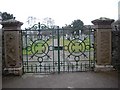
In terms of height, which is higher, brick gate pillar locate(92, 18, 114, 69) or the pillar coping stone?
the pillar coping stone

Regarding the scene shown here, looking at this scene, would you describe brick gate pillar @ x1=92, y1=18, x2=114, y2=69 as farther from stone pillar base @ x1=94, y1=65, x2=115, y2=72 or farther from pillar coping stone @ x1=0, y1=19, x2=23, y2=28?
pillar coping stone @ x1=0, y1=19, x2=23, y2=28

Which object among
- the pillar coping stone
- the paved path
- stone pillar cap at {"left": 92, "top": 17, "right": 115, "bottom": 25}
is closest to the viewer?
the paved path

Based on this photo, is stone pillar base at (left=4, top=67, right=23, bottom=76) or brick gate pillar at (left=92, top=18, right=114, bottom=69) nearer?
stone pillar base at (left=4, top=67, right=23, bottom=76)

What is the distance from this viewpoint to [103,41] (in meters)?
8.99

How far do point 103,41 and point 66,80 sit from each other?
2.26 metres

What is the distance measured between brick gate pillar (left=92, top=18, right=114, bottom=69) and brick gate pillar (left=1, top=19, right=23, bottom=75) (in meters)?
2.95

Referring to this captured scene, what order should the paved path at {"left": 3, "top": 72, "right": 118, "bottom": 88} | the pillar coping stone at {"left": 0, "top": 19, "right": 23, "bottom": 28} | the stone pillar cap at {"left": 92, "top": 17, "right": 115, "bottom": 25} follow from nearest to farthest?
the paved path at {"left": 3, "top": 72, "right": 118, "bottom": 88}, the pillar coping stone at {"left": 0, "top": 19, "right": 23, "bottom": 28}, the stone pillar cap at {"left": 92, "top": 17, "right": 115, "bottom": 25}

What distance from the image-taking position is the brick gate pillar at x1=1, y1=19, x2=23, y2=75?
28.6 feet

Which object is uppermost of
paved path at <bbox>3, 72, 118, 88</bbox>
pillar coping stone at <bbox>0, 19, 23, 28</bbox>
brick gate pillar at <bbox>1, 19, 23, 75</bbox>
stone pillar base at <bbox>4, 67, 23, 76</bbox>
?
pillar coping stone at <bbox>0, 19, 23, 28</bbox>

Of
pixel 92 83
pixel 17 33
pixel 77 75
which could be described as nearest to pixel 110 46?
pixel 77 75

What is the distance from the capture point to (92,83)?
7.27 m

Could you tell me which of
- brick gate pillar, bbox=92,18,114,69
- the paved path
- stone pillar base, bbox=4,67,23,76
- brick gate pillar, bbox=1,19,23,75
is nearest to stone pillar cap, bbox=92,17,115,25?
brick gate pillar, bbox=92,18,114,69

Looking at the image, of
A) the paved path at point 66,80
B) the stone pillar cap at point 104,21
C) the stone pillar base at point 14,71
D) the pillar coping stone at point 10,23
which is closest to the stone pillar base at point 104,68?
the paved path at point 66,80

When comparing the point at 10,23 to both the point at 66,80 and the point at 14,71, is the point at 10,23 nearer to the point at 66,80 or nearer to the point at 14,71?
the point at 14,71
